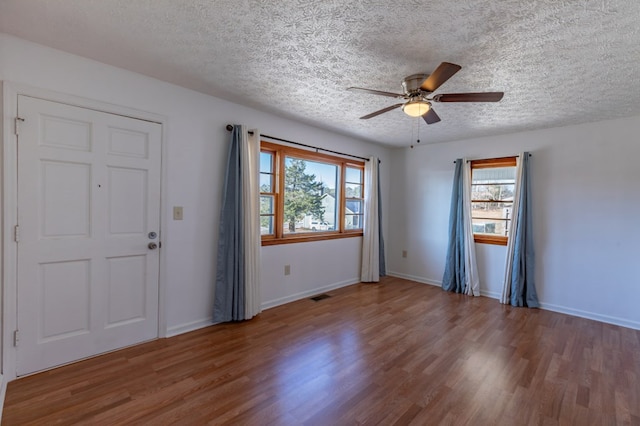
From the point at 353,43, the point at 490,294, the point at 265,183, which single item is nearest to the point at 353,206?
the point at 265,183

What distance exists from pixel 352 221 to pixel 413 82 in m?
2.96

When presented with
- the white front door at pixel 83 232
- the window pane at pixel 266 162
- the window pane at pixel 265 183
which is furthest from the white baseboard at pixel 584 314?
the white front door at pixel 83 232

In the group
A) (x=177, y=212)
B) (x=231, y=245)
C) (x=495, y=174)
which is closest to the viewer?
(x=177, y=212)

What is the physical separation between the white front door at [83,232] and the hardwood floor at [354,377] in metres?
0.23

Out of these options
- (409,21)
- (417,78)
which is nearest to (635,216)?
(417,78)

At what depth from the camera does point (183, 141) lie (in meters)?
2.96

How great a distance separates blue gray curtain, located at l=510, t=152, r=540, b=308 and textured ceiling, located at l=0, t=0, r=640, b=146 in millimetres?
1202

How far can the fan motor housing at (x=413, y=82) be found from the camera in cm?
244

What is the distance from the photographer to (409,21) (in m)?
1.80

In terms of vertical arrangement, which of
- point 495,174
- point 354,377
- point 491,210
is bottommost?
point 354,377

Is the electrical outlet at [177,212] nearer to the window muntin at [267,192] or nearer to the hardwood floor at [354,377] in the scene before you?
the window muntin at [267,192]

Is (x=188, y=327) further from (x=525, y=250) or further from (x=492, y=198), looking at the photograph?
(x=492, y=198)

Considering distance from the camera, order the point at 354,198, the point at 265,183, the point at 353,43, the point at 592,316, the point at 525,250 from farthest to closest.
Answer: the point at 354,198 → the point at 525,250 → the point at 265,183 → the point at 592,316 → the point at 353,43

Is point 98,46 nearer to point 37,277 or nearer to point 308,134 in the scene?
point 37,277
